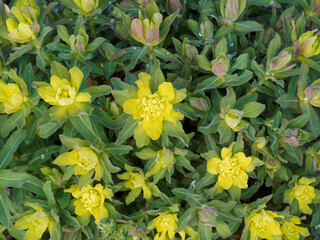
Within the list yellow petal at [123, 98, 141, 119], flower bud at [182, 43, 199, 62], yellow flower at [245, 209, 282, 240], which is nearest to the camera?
yellow petal at [123, 98, 141, 119]

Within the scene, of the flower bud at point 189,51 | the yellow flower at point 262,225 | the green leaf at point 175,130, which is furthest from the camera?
the flower bud at point 189,51

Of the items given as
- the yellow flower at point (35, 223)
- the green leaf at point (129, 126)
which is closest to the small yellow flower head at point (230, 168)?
the green leaf at point (129, 126)

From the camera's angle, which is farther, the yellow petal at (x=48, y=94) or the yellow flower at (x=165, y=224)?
the yellow flower at (x=165, y=224)

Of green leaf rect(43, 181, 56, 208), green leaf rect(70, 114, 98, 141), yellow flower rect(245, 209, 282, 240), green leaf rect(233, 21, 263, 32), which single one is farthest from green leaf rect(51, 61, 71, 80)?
yellow flower rect(245, 209, 282, 240)

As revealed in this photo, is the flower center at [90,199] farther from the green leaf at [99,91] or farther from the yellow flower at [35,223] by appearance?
the green leaf at [99,91]

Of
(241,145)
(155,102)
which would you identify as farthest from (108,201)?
(241,145)

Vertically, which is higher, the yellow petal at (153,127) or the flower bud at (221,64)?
the flower bud at (221,64)

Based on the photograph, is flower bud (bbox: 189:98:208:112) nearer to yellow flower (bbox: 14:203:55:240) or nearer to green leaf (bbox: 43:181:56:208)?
green leaf (bbox: 43:181:56:208)
